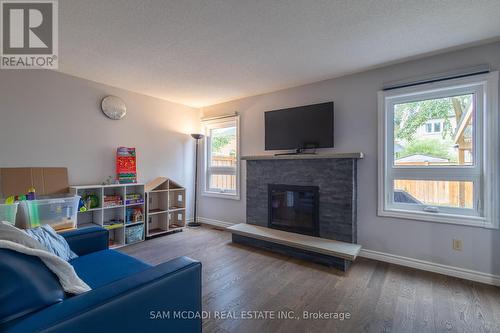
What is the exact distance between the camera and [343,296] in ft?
6.72

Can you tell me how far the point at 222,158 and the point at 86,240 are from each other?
9.02 feet

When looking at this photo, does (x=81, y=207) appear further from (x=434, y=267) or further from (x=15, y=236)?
(x=434, y=267)

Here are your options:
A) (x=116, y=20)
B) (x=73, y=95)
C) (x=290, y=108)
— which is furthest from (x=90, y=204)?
(x=290, y=108)

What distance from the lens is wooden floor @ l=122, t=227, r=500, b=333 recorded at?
1.70 meters

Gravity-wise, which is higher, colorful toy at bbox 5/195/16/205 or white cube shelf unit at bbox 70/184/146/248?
colorful toy at bbox 5/195/16/205

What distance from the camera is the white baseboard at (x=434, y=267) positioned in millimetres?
2252

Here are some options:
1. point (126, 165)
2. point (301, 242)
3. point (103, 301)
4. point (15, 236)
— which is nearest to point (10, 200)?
point (126, 165)

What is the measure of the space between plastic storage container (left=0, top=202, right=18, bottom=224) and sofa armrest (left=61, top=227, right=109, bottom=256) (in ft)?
2.72

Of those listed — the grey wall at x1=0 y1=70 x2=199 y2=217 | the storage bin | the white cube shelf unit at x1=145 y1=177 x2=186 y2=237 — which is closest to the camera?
the grey wall at x1=0 y1=70 x2=199 y2=217

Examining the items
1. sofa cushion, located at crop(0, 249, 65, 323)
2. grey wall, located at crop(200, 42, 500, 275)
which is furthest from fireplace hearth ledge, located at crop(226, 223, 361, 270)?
sofa cushion, located at crop(0, 249, 65, 323)

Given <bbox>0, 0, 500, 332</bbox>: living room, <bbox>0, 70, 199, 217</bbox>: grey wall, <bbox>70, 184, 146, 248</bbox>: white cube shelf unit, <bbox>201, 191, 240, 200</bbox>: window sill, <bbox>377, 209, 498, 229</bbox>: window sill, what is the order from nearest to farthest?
<bbox>0, 0, 500, 332</bbox>: living room → <bbox>377, 209, 498, 229</bbox>: window sill → <bbox>0, 70, 199, 217</bbox>: grey wall → <bbox>70, 184, 146, 248</bbox>: white cube shelf unit → <bbox>201, 191, 240, 200</bbox>: window sill

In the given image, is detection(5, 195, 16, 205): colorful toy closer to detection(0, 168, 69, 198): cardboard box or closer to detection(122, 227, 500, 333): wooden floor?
detection(0, 168, 69, 198): cardboard box

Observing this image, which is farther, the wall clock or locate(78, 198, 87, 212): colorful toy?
the wall clock

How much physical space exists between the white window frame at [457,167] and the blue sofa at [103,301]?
2540 mm
